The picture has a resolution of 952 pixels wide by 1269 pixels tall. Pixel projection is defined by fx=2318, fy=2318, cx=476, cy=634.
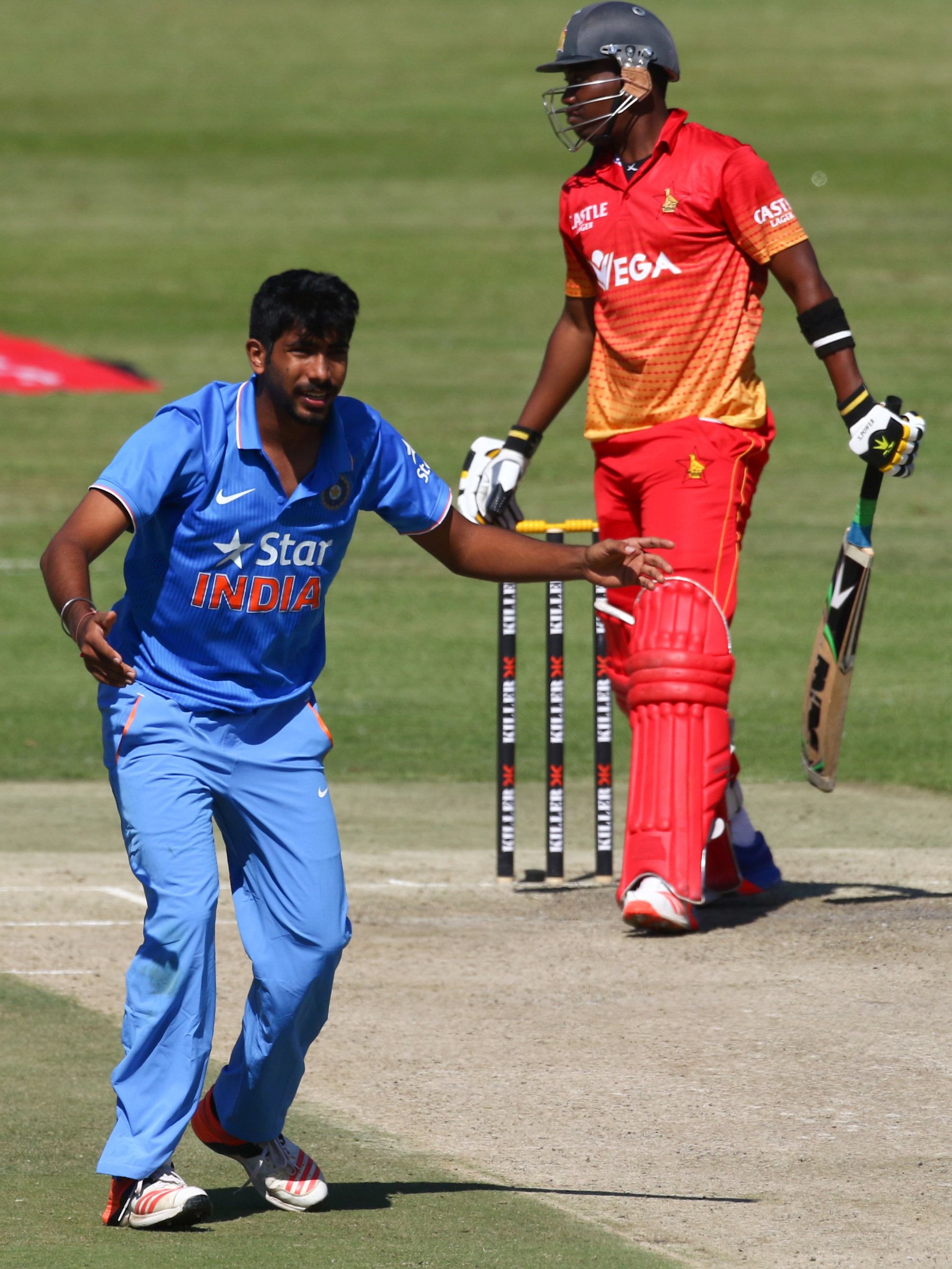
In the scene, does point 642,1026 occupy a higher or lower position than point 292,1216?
higher

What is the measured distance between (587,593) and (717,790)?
880 centimetres

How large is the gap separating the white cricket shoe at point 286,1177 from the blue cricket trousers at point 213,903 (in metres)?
0.06

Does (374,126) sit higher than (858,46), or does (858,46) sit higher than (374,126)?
(858,46)

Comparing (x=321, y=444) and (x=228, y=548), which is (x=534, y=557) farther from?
(x=228, y=548)

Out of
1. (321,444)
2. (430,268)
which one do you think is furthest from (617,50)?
(430,268)

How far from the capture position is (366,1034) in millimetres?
6402

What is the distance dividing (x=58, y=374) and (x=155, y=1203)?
71.1 ft

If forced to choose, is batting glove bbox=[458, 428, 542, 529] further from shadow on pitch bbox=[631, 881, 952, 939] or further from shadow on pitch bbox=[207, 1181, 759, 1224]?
shadow on pitch bbox=[207, 1181, 759, 1224]

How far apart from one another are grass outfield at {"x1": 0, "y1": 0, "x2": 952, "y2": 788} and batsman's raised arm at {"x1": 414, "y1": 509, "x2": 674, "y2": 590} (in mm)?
5665

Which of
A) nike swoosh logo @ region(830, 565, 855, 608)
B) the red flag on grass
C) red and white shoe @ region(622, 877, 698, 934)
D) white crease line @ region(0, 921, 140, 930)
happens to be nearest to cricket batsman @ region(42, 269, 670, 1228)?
red and white shoe @ region(622, 877, 698, 934)

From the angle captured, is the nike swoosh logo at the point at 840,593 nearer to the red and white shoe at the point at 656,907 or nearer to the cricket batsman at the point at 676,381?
the cricket batsman at the point at 676,381

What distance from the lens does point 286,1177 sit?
16.2ft

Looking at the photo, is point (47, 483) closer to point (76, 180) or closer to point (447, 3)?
point (76, 180)

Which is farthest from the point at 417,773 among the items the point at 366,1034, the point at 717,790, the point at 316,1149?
the point at 316,1149
